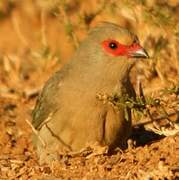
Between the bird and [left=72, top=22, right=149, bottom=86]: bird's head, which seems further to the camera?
[left=72, top=22, right=149, bottom=86]: bird's head

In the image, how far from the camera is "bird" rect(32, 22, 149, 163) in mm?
8047

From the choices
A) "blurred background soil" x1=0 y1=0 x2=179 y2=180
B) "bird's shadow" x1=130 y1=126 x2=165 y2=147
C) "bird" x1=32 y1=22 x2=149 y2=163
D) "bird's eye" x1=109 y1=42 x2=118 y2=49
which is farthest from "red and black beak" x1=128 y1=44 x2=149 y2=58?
"bird's shadow" x1=130 y1=126 x2=165 y2=147

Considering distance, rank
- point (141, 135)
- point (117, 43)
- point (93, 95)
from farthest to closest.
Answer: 1. point (141, 135)
2. point (117, 43)
3. point (93, 95)

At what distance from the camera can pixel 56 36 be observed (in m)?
14.3

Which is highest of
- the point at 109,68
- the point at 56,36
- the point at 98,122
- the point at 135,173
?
the point at 56,36

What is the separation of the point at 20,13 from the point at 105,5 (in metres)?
6.23

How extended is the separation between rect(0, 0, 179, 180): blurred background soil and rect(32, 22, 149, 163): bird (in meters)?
0.25

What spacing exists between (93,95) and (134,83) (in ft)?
7.63

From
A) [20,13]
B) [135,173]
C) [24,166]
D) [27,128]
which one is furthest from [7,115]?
[20,13]

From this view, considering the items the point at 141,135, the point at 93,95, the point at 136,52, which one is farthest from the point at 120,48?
the point at 141,135

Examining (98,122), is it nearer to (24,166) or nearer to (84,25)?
(24,166)

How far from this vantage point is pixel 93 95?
319 inches

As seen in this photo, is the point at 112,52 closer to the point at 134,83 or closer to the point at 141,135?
the point at 141,135

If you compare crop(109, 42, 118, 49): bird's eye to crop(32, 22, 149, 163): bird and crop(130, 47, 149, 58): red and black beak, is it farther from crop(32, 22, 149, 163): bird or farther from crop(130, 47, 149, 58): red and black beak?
crop(130, 47, 149, 58): red and black beak
